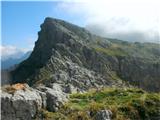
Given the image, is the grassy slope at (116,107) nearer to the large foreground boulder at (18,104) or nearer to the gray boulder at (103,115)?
the gray boulder at (103,115)

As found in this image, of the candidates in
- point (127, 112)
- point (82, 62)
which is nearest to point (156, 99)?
point (127, 112)

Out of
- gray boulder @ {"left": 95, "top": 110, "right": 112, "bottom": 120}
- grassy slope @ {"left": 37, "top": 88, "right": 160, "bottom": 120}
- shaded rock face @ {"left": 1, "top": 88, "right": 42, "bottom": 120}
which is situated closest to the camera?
shaded rock face @ {"left": 1, "top": 88, "right": 42, "bottom": 120}

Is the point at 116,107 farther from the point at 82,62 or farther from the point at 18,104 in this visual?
the point at 82,62

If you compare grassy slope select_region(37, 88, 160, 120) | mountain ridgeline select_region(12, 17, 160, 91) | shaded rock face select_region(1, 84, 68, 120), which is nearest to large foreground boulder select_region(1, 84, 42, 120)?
shaded rock face select_region(1, 84, 68, 120)

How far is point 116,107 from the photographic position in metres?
39.1

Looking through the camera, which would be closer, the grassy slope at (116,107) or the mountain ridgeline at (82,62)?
the grassy slope at (116,107)

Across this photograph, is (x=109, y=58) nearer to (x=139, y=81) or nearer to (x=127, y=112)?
(x=139, y=81)

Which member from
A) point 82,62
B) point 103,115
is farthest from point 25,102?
point 82,62

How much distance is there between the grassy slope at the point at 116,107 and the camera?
37406 mm

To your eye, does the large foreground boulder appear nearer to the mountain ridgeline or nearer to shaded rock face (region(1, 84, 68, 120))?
shaded rock face (region(1, 84, 68, 120))

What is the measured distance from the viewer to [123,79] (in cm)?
17975

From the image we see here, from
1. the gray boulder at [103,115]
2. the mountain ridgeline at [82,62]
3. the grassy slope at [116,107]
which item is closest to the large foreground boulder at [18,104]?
the grassy slope at [116,107]

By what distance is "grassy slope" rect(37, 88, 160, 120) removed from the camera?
1473 inches

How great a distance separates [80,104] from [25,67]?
139 m
